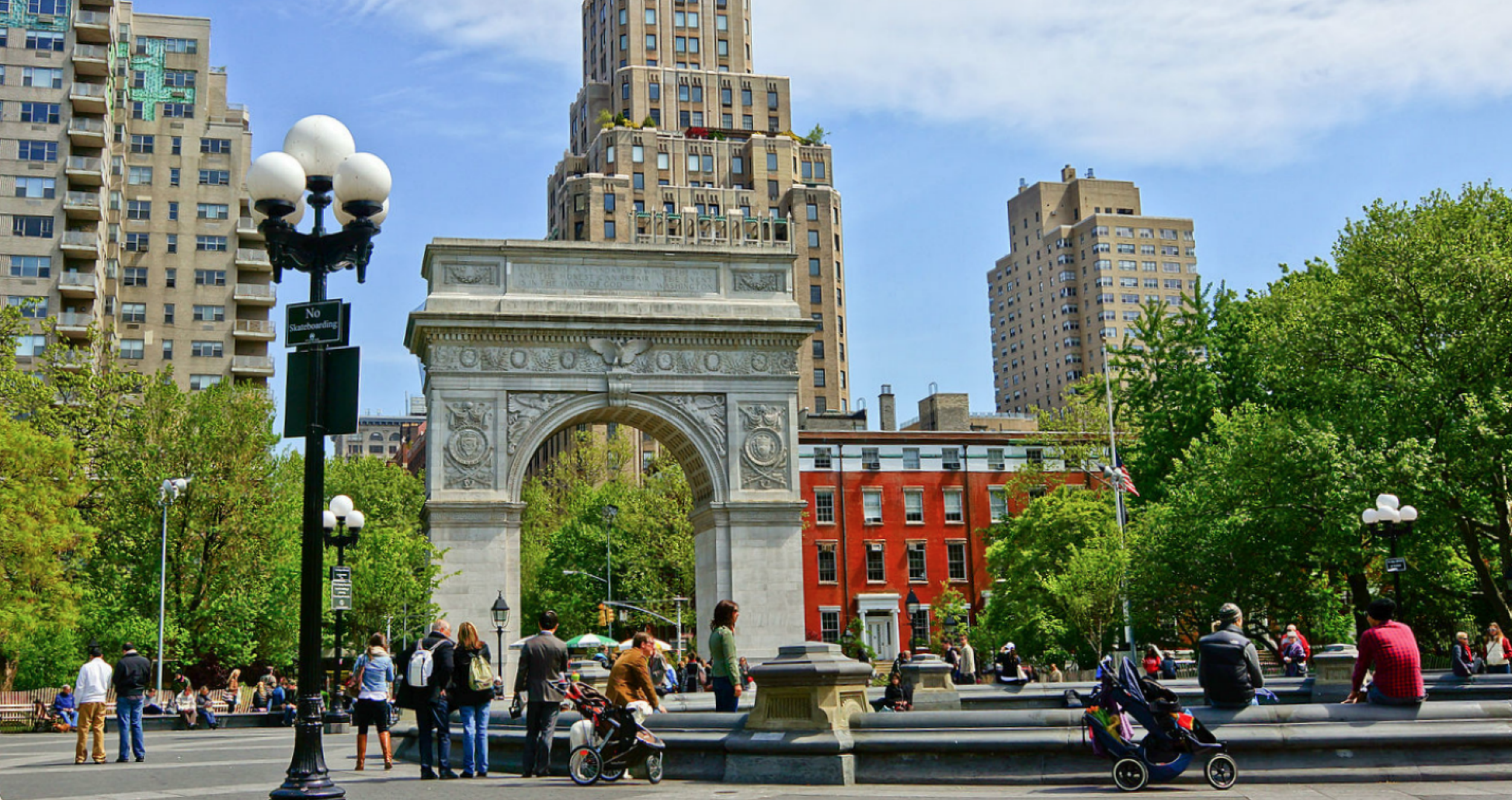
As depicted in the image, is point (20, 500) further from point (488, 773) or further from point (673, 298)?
point (488, 773)

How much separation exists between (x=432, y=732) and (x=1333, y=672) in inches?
516

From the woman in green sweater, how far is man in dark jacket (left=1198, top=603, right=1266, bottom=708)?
5.20 meters

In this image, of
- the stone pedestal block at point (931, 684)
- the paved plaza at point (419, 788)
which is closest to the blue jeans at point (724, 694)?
the paved plaza at point (419, 788)

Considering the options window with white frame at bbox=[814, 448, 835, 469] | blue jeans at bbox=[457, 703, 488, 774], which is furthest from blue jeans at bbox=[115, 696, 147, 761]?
window with white frame at bbox=[814, 448, 835, 469]

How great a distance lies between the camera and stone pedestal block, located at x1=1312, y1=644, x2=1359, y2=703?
19703 millimetres

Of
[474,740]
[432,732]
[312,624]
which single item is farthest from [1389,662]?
[432,732]

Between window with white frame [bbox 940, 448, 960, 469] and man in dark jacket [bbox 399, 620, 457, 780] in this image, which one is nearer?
man in dark jacket [bbox 399, 620, 457, 780]

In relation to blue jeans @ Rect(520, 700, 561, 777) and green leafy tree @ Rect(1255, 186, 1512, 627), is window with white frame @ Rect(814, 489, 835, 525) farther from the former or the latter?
blue jeans @ Rect(520, 700, 561, 777)

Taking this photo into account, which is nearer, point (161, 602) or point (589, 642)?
point (161, 602)

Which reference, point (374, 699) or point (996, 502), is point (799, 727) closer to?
point (374, 699)

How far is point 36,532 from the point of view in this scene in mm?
37875

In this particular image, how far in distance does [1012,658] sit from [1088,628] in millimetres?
12177

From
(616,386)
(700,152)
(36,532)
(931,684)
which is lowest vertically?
(931,684)

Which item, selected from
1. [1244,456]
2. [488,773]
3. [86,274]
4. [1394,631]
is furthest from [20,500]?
[86,274]
